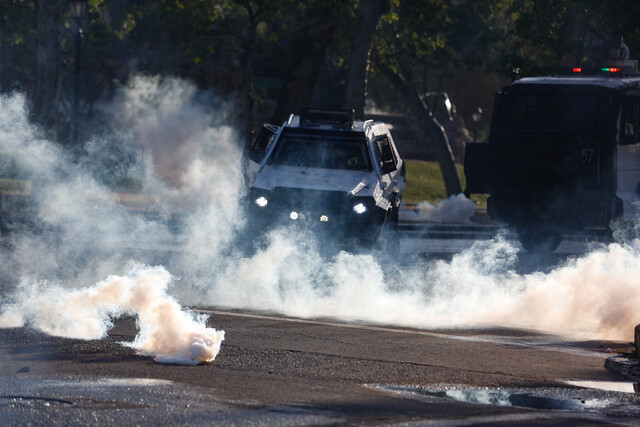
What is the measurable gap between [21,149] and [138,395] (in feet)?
44.0

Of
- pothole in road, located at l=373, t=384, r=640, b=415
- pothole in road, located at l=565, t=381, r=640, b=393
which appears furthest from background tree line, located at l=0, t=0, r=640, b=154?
pothole in road, located at l=373, t=384, r=640, b=415

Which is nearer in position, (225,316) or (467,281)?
(225,316)

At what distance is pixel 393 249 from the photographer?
15.9 m

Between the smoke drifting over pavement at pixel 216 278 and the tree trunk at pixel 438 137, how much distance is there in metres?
10.7

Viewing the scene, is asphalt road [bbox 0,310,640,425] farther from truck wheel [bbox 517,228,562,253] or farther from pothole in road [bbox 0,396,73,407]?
truck wheel [bbox 517,228,562,253]

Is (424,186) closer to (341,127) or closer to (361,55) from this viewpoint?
(361,55)

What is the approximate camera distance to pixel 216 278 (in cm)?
1287

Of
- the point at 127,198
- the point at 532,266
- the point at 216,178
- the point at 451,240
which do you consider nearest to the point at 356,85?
the point at 216,178

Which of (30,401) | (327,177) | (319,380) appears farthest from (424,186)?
(30,401)

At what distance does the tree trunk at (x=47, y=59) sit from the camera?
2919cm

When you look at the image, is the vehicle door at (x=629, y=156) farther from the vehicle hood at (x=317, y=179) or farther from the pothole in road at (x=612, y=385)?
the pothole in road at (x=612, y=385)

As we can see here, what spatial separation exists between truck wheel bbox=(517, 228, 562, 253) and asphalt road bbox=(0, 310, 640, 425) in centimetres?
757

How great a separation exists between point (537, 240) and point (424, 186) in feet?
59.3

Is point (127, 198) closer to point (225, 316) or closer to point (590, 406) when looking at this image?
point (225, 316)
